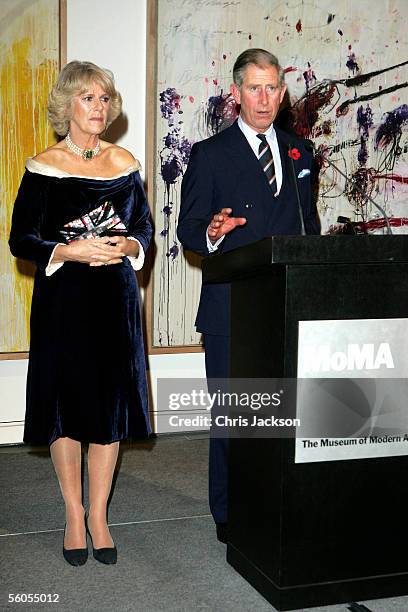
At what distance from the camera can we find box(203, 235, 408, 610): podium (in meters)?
2.48

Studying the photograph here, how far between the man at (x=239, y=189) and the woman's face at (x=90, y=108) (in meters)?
0.41

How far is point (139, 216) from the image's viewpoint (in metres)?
3.31

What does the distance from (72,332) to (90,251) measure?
1.01ft

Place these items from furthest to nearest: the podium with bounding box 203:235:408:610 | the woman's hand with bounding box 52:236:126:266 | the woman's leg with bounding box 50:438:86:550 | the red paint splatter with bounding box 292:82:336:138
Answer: the red paint splatter with bounding box 292:82:336:138 < the woman's leg with bounding box 50:438:86:550 < the woman's hand with bounding box 52:236:126:266 < the podium with bounding box 203:235:408:610

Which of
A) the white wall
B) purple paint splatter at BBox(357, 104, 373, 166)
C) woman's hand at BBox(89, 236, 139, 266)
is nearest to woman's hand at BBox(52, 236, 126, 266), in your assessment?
woman's hand at BBox(89, 236, 139, 266)

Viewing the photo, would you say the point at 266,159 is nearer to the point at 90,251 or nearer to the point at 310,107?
the point at 90,251

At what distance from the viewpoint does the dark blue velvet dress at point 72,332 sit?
306 cm

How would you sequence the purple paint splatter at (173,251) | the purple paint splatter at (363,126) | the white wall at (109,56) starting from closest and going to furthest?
the white wall at (109,56), the purple paint splatter at (173,251), the purple paint splatter at (363,126)

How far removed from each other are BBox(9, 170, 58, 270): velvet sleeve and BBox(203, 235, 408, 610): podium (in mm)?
790

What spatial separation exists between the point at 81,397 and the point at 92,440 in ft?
0.55

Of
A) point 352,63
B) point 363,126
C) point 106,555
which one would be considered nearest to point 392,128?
point 363,126

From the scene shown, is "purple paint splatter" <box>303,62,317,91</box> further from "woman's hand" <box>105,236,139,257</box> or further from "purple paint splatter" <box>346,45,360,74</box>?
"woman's hand" <box>105,236,139,257</box>

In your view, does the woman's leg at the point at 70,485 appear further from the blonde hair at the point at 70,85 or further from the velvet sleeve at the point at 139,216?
the blonde hair at the point at 70,85

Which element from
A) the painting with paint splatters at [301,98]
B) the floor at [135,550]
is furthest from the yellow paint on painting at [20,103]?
the floor at [135,550]
